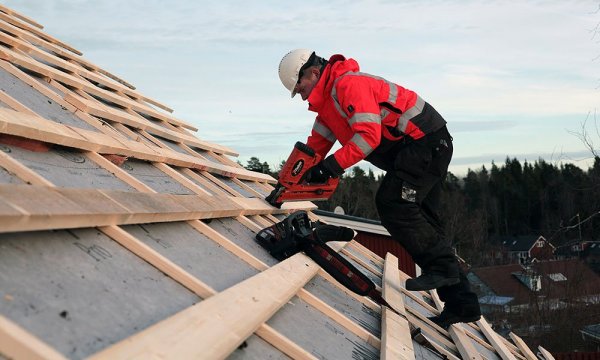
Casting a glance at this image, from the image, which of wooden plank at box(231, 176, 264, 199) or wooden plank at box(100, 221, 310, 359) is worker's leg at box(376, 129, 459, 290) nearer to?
wooden plank at box(231, 176, 264, 199)

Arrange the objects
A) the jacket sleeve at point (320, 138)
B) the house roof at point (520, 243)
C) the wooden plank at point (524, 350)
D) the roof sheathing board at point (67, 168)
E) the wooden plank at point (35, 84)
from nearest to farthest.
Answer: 1. the roof sheathing board at point (67, 168)
2. the wooden plank at point (35, 84)
3. the jacket sleeve at point (320, 138)
4. the wooden plank at point (524, 350)
5. the house roof at point (520, 243)

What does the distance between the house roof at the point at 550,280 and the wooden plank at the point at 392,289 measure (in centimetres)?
2382

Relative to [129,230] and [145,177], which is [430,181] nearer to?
[145,177]

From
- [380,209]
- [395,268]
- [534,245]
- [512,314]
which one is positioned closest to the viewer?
[380,209]

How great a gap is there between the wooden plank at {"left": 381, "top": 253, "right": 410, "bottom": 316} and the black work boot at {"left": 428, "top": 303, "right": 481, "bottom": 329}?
13.5 inches

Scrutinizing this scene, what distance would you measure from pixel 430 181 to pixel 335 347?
1932mm

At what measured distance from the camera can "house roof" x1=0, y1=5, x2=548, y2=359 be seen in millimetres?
1470

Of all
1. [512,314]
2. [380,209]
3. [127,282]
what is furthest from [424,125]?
[512,314]

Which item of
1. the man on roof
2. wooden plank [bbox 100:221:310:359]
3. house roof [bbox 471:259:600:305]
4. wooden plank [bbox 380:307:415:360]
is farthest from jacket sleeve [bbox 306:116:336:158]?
house roof [bbox 471:259:600:305]

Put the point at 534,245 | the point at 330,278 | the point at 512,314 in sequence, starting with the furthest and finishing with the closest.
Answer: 1. the point at 534,245
2. the point at 512,314
3. the point at 330,278

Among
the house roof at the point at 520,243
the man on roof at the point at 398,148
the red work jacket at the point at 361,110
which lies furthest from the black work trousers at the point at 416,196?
the house roof at the point at 520,243

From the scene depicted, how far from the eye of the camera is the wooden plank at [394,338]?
274 centimetres

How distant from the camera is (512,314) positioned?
1166 inches

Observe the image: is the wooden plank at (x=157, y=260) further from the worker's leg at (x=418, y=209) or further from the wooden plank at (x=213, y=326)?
the worker's leg at (x=418, y=209)
